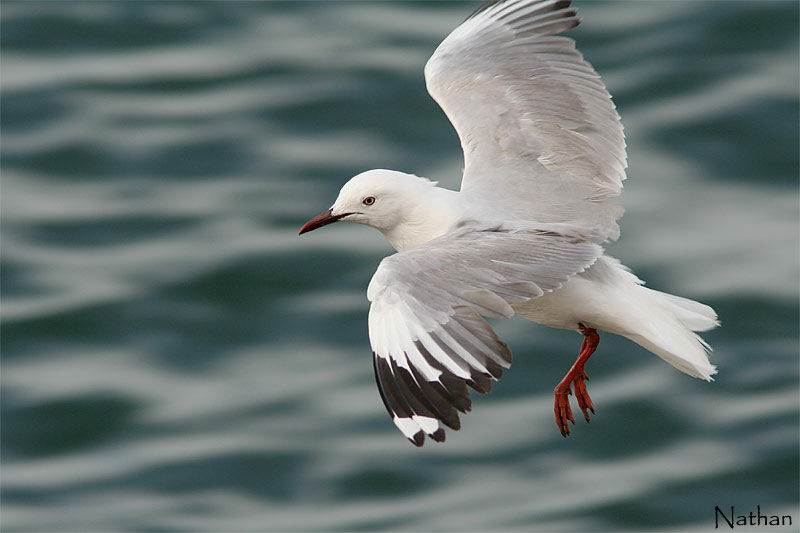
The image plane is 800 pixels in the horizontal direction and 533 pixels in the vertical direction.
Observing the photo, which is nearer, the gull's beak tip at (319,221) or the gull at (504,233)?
the gull at (504,233)

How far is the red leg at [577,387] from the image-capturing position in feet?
21.7

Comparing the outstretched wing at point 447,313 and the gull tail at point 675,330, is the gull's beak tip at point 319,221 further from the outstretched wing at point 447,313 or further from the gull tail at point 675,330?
the gull tail at point 675,330

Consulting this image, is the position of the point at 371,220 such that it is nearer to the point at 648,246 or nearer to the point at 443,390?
the point at 443,390

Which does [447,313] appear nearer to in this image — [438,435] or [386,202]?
[438,435]

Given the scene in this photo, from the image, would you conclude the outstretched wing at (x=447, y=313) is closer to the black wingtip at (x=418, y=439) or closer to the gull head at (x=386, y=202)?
the black wingtip at (x=418, y=439)

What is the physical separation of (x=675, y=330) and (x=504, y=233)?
0.94 metres

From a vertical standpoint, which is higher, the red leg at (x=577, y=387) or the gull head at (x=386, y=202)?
the gull head at (x=386, y=202)

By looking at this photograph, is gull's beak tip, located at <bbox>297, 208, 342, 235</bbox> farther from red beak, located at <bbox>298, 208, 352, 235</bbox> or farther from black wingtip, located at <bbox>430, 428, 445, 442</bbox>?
black wingtip, located at <bbox>430, 428, 445, 442</bbox>

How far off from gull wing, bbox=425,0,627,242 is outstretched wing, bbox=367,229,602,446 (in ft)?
2.05

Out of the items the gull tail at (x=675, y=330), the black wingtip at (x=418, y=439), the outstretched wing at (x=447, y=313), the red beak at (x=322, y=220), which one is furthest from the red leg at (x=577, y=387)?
the black wingtip at (x=418, y=439)

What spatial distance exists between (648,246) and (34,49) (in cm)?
772

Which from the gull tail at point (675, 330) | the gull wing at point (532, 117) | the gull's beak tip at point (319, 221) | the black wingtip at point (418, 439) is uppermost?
the gull wing at point (532, 117)

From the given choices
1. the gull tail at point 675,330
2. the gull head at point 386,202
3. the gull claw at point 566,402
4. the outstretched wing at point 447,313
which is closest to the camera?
the outstretched wing at point 447,313

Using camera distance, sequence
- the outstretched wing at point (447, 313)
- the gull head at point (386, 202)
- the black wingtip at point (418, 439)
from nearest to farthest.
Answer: the black wingtip at point (418, 439), the outstretched wing at point (447, 313), the gull head at point (386, 202)
